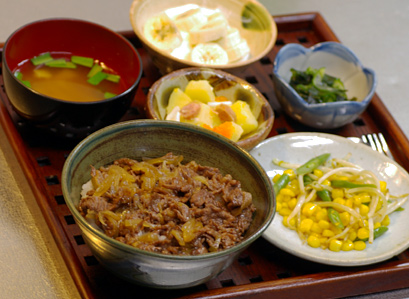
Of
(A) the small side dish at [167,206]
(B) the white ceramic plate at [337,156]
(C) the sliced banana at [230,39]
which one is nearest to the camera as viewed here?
(A) the small side dish at [167,206]

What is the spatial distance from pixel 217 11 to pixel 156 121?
1.19 m

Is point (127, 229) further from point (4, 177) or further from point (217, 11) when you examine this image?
point (217, 11)

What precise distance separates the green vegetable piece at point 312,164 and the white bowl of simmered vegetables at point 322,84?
8.5 inches

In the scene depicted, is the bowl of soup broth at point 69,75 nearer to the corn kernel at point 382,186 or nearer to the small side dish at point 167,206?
the small side dish at point 167,206

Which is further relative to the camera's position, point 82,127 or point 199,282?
point 82,127

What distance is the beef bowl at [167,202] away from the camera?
1734mm

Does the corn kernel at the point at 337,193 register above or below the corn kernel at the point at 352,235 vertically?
above

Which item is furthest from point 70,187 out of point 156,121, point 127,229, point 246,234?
point 246,234

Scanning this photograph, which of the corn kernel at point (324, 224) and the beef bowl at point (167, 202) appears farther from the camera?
the corn kernel at point (324, 224)

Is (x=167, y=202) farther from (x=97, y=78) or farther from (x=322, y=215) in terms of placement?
(x=97, y=78)

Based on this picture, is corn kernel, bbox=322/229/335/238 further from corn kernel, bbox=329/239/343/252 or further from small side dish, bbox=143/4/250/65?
small side dish, bbox=143/4/250/65

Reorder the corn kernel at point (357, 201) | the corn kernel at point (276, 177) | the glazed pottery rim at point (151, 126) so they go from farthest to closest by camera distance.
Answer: the corn kernel at point (276, 177) < the corn kernel at point (357, 201) < the glazed pottery rim at point (151, 126)

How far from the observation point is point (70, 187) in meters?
1.84

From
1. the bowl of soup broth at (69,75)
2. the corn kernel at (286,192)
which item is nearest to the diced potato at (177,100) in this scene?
the bowl of soup broth at (69,75)
